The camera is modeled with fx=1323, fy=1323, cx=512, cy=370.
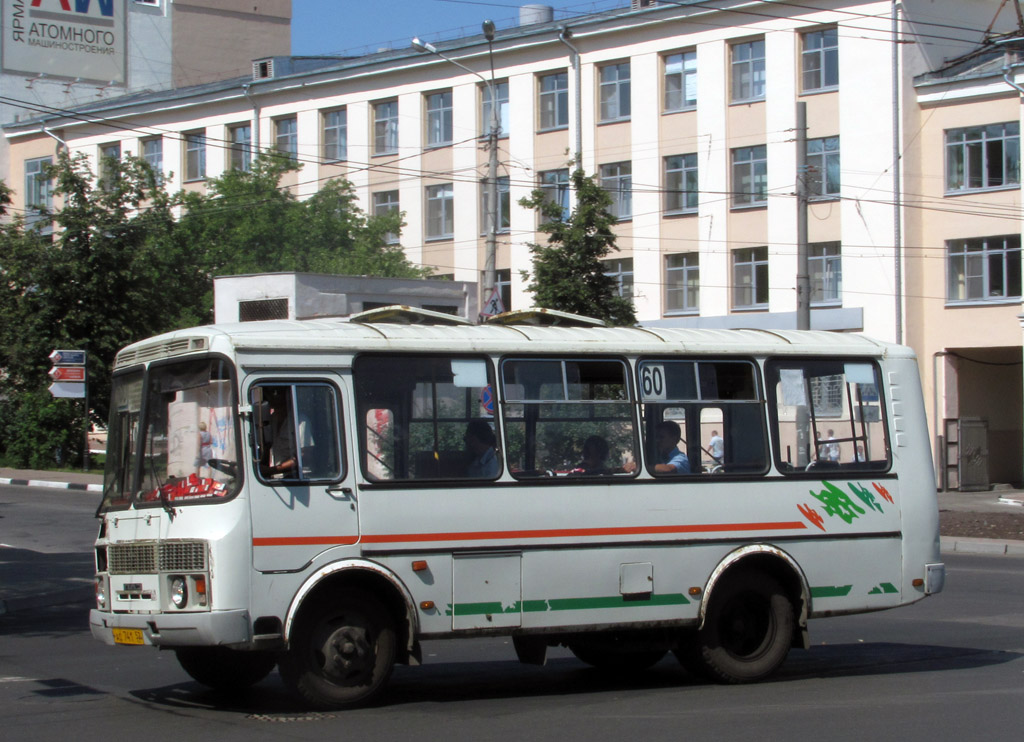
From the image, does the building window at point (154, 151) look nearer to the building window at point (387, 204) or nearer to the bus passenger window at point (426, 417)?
the building window at point (387, 204)

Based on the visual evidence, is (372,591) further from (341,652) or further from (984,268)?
(984,268)

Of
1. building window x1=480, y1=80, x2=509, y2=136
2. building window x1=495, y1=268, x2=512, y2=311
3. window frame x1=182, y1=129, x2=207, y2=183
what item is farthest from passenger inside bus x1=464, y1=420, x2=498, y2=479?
window frame x1=182, y1=129, x2=207, y2=183

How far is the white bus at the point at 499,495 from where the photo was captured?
8.37 metres

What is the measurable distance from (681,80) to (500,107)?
7.28 meters

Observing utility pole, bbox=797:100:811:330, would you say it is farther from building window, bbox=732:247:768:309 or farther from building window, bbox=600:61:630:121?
building window, bbox=600:61:630:121

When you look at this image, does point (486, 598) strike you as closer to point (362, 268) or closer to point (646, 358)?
point (646, 358)

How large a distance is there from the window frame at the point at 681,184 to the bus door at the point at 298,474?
34715 millimetres

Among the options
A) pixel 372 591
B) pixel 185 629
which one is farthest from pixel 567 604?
pixel 185 629

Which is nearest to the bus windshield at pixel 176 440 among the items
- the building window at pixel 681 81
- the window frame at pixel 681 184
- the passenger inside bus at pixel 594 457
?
the passenger inside bus at pixel 594 457

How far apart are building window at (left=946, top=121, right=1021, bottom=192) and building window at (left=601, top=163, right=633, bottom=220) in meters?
10.3

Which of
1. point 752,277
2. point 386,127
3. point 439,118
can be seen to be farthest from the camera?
point 386,127

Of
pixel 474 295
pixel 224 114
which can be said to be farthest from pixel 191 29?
pixel 474 295

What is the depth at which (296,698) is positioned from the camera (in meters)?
9.08

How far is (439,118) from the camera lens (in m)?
48.4
